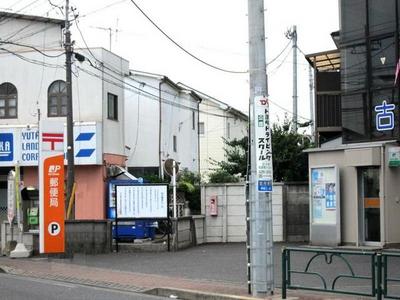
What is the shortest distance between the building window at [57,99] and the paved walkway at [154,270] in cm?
968

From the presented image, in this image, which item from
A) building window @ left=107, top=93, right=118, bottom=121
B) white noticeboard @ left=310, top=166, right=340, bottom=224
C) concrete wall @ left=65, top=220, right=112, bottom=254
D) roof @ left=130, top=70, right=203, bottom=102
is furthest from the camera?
roof @ left=130, top=70, right=203, bottom=102

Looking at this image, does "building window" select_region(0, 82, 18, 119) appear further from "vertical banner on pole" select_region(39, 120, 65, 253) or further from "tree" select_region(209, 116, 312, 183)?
"vertical banner on pole" select_region(39, 120, 65, 253)

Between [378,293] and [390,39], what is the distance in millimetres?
10839

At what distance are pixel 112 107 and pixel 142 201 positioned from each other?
9534 millimetres

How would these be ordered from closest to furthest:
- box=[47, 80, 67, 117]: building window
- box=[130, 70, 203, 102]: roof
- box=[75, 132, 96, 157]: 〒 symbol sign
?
box=[75, 132, 96, 157]: 〒 symbol sign → box=[47, 80, 67, 117]: building window → box=[130, 70, 203, 102]: roof

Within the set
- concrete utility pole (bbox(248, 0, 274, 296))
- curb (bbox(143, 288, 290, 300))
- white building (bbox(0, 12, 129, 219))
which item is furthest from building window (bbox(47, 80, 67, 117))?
concrete utility pole (bbox(248, 0, 274, 296))

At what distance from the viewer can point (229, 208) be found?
22172 mm

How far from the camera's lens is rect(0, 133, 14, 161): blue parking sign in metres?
26.6

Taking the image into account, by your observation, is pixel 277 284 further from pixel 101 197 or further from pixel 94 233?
pixel 101 197

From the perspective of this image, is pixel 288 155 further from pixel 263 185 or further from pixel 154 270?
pixel 263 185

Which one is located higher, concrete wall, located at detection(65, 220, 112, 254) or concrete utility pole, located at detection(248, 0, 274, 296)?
concrete utility pole, located at detection(248, 0, 274, 296)

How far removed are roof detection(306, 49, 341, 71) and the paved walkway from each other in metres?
8.17

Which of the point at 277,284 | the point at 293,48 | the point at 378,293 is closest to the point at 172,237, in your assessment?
the point at 277,284

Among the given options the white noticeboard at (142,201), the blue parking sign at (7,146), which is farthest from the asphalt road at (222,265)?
the blue parking sign at (7,146)
